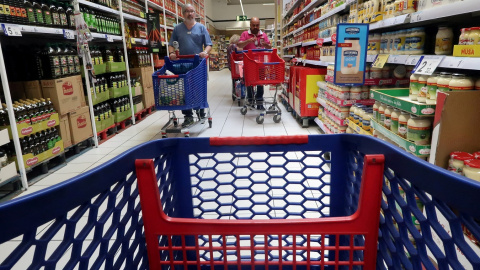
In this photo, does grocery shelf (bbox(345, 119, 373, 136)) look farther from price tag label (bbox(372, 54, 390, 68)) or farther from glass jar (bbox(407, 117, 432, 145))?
glass jar (bbox(407, 117, 432, 145))

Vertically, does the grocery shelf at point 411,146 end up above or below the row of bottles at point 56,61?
below

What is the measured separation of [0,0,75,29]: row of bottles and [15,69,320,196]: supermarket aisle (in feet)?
4.72

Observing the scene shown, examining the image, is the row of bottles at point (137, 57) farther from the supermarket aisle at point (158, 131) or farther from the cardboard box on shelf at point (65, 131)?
the cardboard box on shelf at point (65, 131)

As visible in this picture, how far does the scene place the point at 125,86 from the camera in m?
5.07

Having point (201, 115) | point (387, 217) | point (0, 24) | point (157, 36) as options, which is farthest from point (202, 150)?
point (157, 36)

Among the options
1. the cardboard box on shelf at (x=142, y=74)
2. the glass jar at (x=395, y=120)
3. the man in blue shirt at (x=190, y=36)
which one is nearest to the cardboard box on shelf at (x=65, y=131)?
the man in blue shirt at (x=190, y=36)

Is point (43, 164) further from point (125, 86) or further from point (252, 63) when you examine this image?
point (252, 63)

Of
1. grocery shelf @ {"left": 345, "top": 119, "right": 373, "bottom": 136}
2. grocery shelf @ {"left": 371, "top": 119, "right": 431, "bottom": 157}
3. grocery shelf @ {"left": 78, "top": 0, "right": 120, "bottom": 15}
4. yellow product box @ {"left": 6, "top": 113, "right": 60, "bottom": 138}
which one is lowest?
grocery shelf @ {"left": 345, "top": 119, "right": 373, "bottom": 136}

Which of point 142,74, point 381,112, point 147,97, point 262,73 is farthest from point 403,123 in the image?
point 147,97

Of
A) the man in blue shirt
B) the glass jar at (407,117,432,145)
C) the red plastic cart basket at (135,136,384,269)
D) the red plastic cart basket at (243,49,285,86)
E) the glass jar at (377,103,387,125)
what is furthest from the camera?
the red plastic cart basket at (243,49,285,86)

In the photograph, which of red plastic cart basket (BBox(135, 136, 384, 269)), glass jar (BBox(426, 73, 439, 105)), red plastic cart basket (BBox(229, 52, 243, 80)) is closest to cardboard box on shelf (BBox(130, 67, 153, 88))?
red plastic cart basket (BBox(229, 52, 243, 80))

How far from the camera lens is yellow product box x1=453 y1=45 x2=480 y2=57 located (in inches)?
56.7

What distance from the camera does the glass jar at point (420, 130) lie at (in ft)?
5.37

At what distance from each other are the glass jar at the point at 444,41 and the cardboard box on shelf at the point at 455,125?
1.72ft
